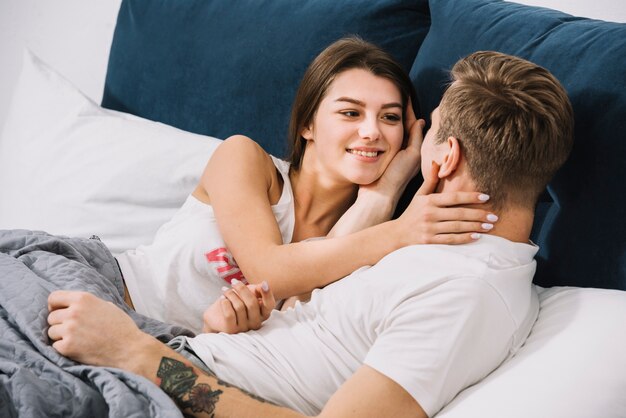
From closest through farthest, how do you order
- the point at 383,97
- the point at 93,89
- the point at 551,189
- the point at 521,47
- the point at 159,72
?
the point at 551,189
the point at 521,47
the point at 383,97
the point at 159,72
the point at 93,89

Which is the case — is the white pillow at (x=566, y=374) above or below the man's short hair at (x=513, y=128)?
below

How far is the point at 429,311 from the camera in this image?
3.77 feet

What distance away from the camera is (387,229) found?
1442mm

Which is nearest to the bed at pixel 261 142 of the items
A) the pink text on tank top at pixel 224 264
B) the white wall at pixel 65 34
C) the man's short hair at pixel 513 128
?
A: the man's short hair at pixel 513 128

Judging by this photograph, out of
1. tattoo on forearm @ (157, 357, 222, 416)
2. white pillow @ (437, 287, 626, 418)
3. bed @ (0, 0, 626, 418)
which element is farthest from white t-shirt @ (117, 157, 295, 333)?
white pillow @ (437, 287, 626, 418)

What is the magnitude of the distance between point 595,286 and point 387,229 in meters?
0.37

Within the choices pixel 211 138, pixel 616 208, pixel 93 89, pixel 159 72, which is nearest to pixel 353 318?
pixel 616 208

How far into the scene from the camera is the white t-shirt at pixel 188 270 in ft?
5.47

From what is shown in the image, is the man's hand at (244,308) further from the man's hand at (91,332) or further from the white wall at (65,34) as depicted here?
the white wall at (65,34)

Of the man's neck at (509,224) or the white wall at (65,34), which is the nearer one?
the man's neck at (509,224)

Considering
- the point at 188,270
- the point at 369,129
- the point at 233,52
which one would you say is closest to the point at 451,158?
the point at 369,129

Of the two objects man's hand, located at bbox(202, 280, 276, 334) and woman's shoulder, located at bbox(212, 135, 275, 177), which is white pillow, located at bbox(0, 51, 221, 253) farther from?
man's hand, located at bbox(202, 280, 276, 334)

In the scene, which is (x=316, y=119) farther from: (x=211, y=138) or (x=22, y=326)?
(x=22, y=326)

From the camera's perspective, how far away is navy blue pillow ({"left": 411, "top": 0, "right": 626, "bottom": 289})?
52.1 inches
